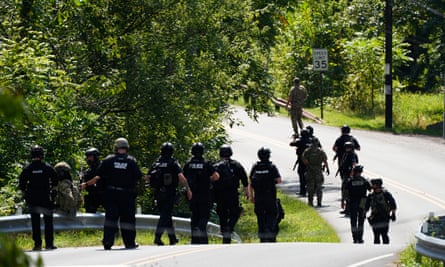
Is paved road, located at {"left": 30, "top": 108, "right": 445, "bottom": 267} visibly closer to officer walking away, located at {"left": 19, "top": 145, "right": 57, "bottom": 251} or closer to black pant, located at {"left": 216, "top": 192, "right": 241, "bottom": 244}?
officer walking away, located at {"left": 19, "top": 145, "right": 57, "bottom": 251}

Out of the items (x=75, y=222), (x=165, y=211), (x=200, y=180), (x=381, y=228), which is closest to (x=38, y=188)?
(x=75, y=222)

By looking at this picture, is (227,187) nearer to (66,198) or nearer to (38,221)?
(66,198)

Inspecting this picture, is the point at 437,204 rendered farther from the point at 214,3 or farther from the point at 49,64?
the point at 49,64

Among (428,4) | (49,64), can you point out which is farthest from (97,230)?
(428,4)

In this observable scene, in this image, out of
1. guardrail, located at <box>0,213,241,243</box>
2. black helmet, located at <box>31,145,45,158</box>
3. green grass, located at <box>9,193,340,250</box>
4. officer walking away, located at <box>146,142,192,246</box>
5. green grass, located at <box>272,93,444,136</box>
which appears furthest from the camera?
green grass, located at <box>272,93,444,136</box>

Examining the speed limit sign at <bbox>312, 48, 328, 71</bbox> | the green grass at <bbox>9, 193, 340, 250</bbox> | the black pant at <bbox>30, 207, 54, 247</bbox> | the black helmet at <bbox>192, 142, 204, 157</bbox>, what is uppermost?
the speed limit sign at <bbox>312, 48, 328, 71</bbox>

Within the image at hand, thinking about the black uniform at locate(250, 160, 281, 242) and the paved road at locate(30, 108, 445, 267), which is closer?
the paved road at locate(30, 108, 445, 267)

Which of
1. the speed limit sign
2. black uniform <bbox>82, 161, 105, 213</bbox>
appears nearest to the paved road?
black uniform <bbox>82, 161, 105, 213</bbox>

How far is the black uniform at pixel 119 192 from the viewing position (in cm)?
1375

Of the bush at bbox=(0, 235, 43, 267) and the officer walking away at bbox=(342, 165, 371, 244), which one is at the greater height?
the bush at bbox=(0, 235, 43, 267)

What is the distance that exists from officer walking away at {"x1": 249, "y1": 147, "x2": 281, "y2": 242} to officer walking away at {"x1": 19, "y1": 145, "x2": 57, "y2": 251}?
3.26m

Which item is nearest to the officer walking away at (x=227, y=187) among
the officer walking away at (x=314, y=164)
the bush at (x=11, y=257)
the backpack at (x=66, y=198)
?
the backpack at (x=66, y=198)

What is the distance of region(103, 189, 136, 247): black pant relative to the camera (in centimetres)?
1385

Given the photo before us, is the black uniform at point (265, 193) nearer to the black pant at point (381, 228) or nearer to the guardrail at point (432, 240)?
the black pant at point (381, 228)
